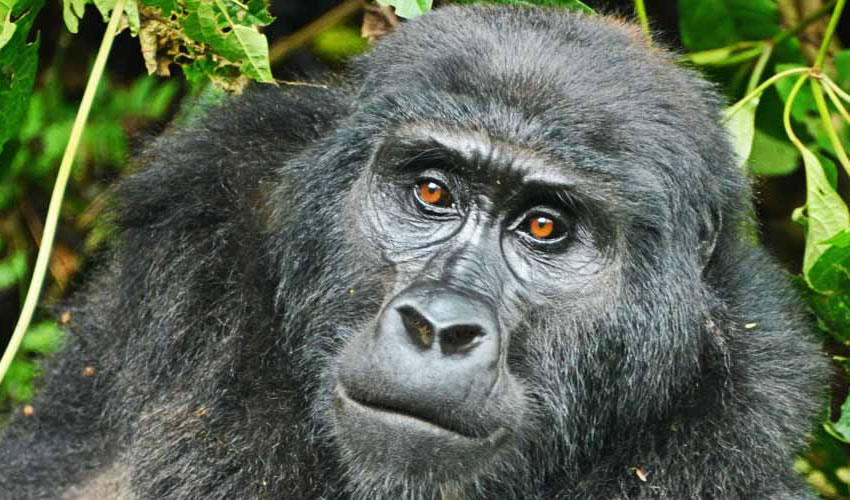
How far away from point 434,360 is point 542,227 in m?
0.75

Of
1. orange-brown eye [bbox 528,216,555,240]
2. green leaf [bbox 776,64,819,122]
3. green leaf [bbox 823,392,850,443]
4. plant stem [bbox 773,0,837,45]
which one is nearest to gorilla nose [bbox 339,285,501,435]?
orange-brown eye [bbox 528,216,555,240]

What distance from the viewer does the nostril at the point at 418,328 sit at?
3.54 metres

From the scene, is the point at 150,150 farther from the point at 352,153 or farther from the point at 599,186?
the point at 599,186

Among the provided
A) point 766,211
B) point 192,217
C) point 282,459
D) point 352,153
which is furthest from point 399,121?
point 766,211

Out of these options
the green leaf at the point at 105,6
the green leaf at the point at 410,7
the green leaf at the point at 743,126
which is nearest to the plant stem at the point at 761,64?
the green leaf at the point at 743,126

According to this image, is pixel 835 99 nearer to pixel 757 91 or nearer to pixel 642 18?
pixel 757 91

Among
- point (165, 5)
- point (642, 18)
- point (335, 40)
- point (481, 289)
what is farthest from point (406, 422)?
point (335, 40)

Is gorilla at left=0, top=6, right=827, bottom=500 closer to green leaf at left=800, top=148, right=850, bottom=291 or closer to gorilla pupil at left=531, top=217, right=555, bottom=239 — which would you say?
gorilla pupil at left=531, top=217, right=555, bottom=239

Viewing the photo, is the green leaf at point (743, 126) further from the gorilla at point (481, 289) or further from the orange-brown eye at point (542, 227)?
the orange-brown eye at point (542, 227)

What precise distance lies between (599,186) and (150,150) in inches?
72.2

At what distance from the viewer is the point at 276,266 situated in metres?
4.46

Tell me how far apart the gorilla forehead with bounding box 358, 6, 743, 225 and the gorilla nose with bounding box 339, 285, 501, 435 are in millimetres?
655

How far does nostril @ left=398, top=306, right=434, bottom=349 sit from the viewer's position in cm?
354

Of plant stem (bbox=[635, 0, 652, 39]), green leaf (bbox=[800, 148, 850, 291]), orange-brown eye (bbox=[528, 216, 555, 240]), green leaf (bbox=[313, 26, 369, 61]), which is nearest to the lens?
orange-brown eye (bbox=[528, 216, 555, 240])
